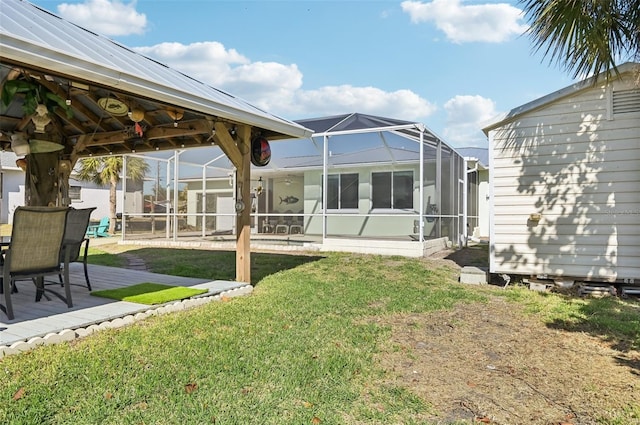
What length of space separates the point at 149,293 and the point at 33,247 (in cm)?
139

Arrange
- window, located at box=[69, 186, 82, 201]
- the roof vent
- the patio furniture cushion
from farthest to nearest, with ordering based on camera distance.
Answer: window, located at box=[69, 186, 82, 201] < the patio furniture cushion < the roof vent

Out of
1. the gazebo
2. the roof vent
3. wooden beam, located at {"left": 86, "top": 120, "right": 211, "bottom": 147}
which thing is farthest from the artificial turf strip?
the roof vent

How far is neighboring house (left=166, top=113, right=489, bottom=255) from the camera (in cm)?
1075

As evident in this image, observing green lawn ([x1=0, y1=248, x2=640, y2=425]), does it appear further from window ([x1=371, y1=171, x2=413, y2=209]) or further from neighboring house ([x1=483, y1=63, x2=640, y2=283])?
window ([x1=371, y1=171, x2=413, y2=209])

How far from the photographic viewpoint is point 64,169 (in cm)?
685

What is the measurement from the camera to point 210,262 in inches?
338

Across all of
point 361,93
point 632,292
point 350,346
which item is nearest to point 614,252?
point 632,292

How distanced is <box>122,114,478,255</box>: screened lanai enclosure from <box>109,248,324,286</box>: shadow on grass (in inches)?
57.6

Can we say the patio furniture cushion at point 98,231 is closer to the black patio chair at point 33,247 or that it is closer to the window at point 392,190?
the window at point 392,190

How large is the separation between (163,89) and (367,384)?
3357mm

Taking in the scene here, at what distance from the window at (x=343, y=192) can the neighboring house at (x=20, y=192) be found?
473 inches

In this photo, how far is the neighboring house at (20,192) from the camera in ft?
63.1

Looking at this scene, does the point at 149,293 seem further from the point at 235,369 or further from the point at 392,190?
the point at 392,190

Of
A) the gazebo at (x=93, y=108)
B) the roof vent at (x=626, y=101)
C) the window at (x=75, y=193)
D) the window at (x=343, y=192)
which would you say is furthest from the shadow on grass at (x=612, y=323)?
the window at (x=75, y=193)
